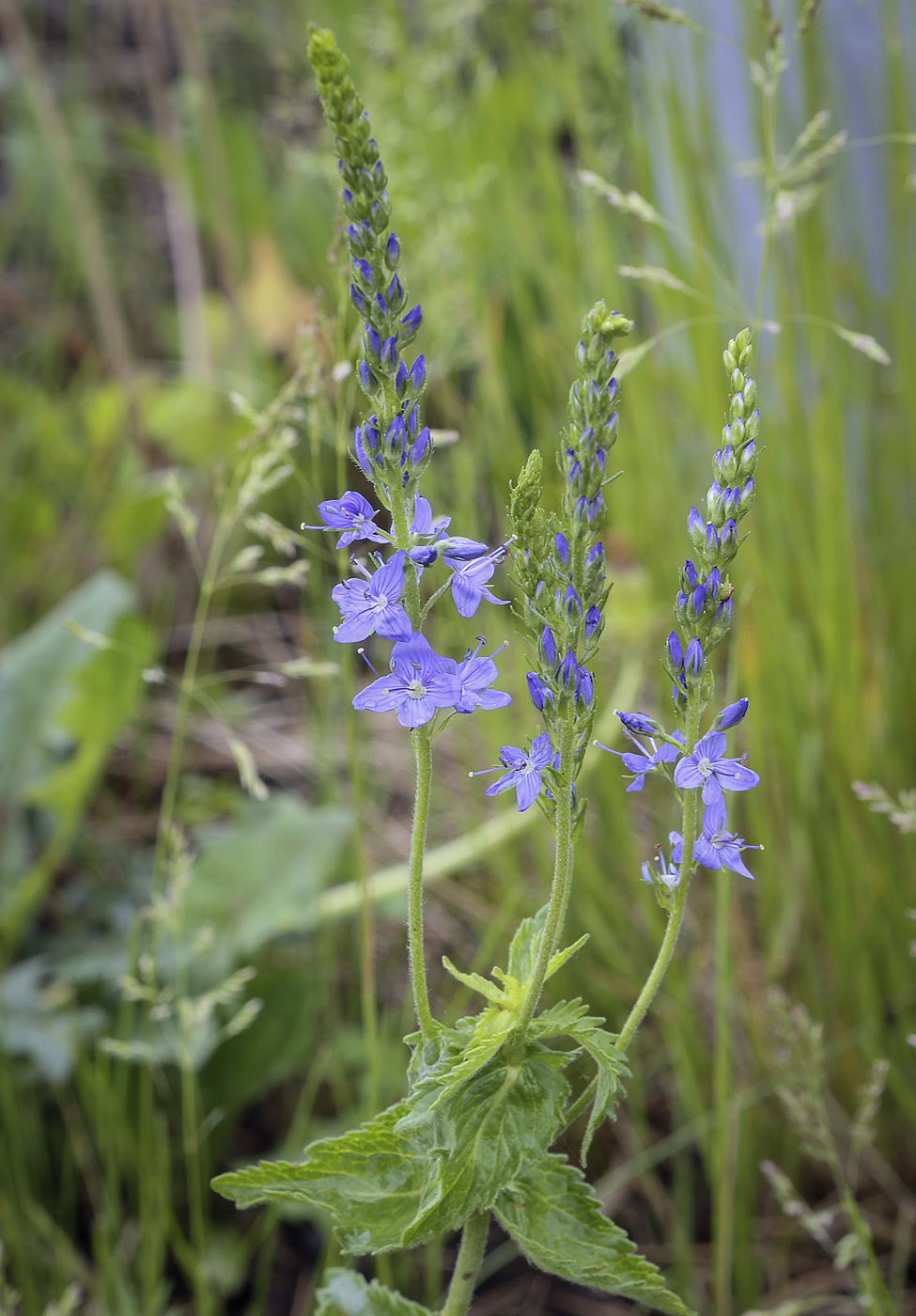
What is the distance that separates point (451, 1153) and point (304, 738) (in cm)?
253

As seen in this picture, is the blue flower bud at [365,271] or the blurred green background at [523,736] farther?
the blurred green background at [523,736]

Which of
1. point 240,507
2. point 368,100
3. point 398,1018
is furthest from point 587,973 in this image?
point 368,100

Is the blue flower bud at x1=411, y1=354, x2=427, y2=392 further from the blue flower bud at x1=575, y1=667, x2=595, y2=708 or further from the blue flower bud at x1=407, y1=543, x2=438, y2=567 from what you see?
the blue flower bud at x1=575, y1=667, x2=595, y2=708

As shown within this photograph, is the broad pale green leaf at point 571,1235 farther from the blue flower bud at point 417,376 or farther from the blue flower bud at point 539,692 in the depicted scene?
the blue flower bud at point 417,376

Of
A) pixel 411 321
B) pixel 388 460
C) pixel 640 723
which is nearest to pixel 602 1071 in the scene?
pixel 640 723

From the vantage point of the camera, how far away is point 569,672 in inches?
35.3

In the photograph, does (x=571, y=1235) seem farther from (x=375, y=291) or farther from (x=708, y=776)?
(x=375, y=291)

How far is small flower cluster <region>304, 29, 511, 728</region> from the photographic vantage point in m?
0.92

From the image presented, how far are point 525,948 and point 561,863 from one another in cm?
21

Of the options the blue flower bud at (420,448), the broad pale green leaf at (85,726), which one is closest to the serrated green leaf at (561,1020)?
the blue flower bud at (420,448)

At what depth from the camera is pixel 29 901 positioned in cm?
252

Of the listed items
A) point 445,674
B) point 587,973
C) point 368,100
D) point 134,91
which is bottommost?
point 587,973

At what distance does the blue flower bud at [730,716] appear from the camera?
943 millimetres

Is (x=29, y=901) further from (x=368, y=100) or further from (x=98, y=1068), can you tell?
(x=368, y=100)
